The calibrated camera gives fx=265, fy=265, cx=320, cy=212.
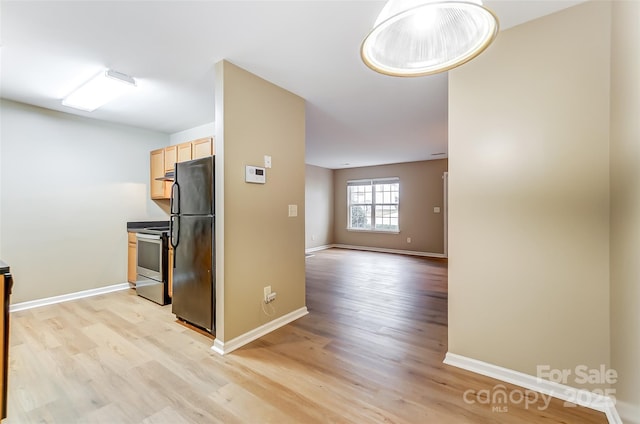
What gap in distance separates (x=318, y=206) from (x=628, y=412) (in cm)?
713

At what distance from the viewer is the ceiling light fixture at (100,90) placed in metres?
2.50

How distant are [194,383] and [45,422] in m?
0.77

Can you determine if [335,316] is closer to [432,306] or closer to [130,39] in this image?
[432,306]

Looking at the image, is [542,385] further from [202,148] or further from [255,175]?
[202,148]

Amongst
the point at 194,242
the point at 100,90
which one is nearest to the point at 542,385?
the point at 194,242

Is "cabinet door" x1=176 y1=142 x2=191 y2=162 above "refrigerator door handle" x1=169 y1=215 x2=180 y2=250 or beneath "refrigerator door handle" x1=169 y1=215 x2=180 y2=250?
above

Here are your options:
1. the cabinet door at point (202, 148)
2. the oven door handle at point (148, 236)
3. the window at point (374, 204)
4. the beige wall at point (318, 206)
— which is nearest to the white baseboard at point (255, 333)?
the oven door handle at point (148, 236)

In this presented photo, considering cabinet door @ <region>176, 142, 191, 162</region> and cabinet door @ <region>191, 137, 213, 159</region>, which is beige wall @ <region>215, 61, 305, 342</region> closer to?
→ cabinet door @ <region>191, 137, 213, 159</region>

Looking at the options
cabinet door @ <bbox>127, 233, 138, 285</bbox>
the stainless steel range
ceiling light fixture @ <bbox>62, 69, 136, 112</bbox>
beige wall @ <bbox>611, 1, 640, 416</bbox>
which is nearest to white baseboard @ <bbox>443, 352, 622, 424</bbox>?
beige wall @ <bbox>611, 1, 640, 416</bbox>

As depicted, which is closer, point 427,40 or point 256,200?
point 427,40

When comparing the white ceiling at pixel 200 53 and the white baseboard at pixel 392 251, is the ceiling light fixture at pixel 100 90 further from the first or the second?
the white baseboard at pixel 392 251

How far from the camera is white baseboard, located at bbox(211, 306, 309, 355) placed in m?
2.30

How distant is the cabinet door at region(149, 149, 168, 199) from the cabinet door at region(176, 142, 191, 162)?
2.03 feet

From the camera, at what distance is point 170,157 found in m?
3.91
